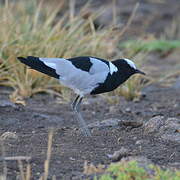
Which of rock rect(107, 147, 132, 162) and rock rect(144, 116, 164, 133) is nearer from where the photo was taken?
rock rect(107, 147, 132, 162)

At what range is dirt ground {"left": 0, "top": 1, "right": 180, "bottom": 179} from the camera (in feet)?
12.3

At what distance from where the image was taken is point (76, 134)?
4527mm

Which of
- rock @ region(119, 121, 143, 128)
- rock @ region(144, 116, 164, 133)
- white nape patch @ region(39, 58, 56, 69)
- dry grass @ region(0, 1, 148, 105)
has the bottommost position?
dry grass @ region(0, 1, 148, 105)

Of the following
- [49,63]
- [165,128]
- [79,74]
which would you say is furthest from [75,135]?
[165,128]

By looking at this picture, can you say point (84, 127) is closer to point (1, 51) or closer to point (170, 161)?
point (170, 161)

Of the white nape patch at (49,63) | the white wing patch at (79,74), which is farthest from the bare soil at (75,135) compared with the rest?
the white nape patch at (49,63)

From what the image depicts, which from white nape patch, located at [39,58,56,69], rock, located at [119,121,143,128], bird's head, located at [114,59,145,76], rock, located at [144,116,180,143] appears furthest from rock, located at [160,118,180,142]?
white nape patch, located at [39,58,56,69]

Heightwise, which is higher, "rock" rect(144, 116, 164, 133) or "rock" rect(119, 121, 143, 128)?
"rock" rect(144, 116, 164, 133)

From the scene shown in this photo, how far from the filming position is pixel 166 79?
25.6 ft

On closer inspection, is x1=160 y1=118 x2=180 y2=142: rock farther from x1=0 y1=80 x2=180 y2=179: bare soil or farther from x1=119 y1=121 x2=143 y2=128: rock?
x1=119 y1=121 x2=143 y2=128: rock

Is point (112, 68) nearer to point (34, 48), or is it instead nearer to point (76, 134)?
point (76, 134)

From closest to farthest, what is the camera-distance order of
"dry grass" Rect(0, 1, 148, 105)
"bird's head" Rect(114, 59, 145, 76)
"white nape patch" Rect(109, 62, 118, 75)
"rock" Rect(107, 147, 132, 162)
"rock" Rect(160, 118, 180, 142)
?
"rock" Rect(107, 147, 132, 162), "rock" Rect(160, 118, 180, 142), "white nape patch" Rect(109, 62, 118, 75), "bird's head" Rect(114, 59, 145, 76), "dry grass" Rect(0, 1, 148, 105)

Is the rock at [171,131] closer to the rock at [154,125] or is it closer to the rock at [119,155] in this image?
the rock at [154,125]

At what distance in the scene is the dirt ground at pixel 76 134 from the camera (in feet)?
12.3
